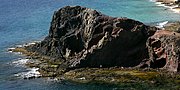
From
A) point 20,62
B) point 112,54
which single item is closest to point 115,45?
point 112,54

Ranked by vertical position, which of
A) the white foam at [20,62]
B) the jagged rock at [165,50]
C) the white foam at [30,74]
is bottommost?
the white foam at [30,74]

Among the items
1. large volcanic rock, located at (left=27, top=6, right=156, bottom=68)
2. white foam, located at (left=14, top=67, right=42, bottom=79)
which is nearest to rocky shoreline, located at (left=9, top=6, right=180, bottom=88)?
large volcanic rock, located at (left=27, top=6, right=156, bottom=68)

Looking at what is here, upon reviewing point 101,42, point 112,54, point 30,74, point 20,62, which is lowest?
point 30,74

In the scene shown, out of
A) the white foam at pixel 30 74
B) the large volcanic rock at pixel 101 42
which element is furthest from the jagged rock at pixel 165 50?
the white foam at pixel 30 74

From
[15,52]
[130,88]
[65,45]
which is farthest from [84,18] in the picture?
[130,88]

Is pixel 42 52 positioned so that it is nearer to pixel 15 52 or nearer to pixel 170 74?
pixel 15 52

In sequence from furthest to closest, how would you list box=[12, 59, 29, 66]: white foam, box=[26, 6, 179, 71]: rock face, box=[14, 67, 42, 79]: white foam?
box=[12, 59, 29, 66]: white foam
box=[14, 67, 42, 79]: white foam
box=[26, 6, 179, 71]: rock face

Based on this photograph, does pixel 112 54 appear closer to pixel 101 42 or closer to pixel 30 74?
pixel 101 42

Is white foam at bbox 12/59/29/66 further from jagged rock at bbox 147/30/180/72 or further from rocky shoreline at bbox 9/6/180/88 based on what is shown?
jagged rock at bbox 147/30/180/72

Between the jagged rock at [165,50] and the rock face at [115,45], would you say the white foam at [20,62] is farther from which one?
the jagged rock at [165,50]
